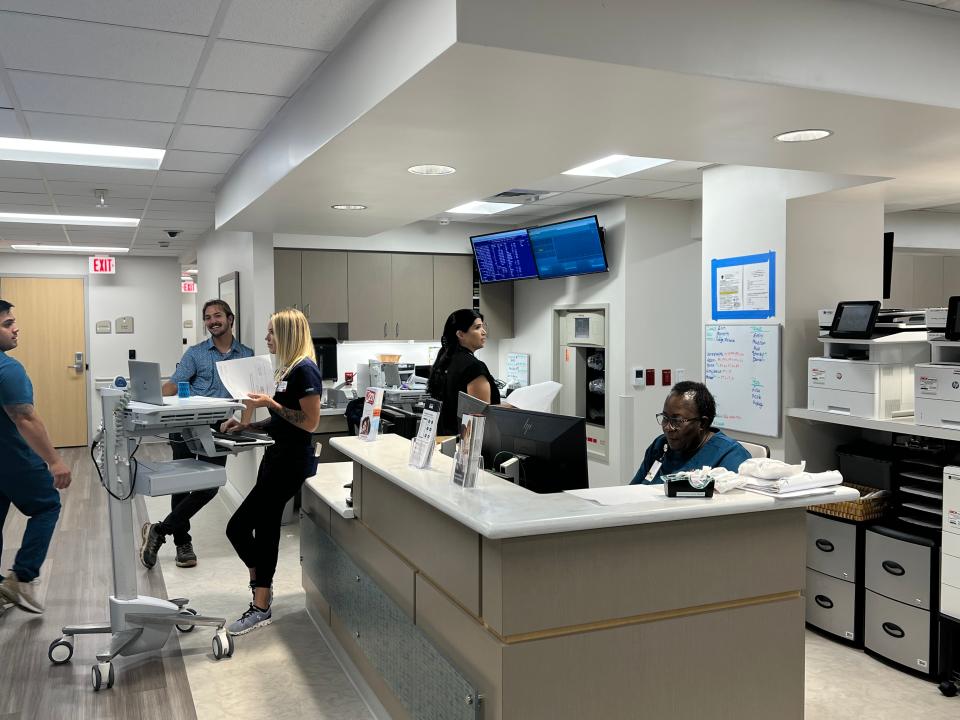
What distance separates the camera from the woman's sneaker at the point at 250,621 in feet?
12.8

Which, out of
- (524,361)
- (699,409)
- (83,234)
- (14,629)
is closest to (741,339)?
(699,409)

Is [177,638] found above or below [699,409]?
below

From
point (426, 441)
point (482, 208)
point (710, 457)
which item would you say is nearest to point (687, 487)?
point (710, 457)

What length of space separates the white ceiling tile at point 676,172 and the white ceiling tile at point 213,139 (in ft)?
7.94

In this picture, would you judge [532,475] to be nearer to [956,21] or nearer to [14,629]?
[956,21]

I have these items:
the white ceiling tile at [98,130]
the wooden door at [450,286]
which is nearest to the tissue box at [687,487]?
the white ceiling tile at [98,130]

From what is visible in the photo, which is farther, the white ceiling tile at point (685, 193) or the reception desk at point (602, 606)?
the white ceiling tile at point (685, 193)

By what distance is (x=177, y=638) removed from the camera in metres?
3.94

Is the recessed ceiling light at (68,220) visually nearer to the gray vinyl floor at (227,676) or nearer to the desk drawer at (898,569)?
the gray vinyl floor at (227,676)

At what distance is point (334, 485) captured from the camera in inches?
157

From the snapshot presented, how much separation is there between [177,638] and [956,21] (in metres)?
4.25

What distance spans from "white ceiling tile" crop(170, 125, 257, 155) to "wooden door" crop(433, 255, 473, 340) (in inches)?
125

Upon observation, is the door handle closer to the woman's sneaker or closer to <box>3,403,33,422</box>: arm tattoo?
<box>3,403,33,422</box>: arm tattoo

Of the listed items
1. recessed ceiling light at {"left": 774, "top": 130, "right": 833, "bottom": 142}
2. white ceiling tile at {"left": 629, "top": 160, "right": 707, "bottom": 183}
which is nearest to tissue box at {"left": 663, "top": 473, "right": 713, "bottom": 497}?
recessed ceiling light at {"left": 774, "top": 130, "right": 833, "bottom": 142}
